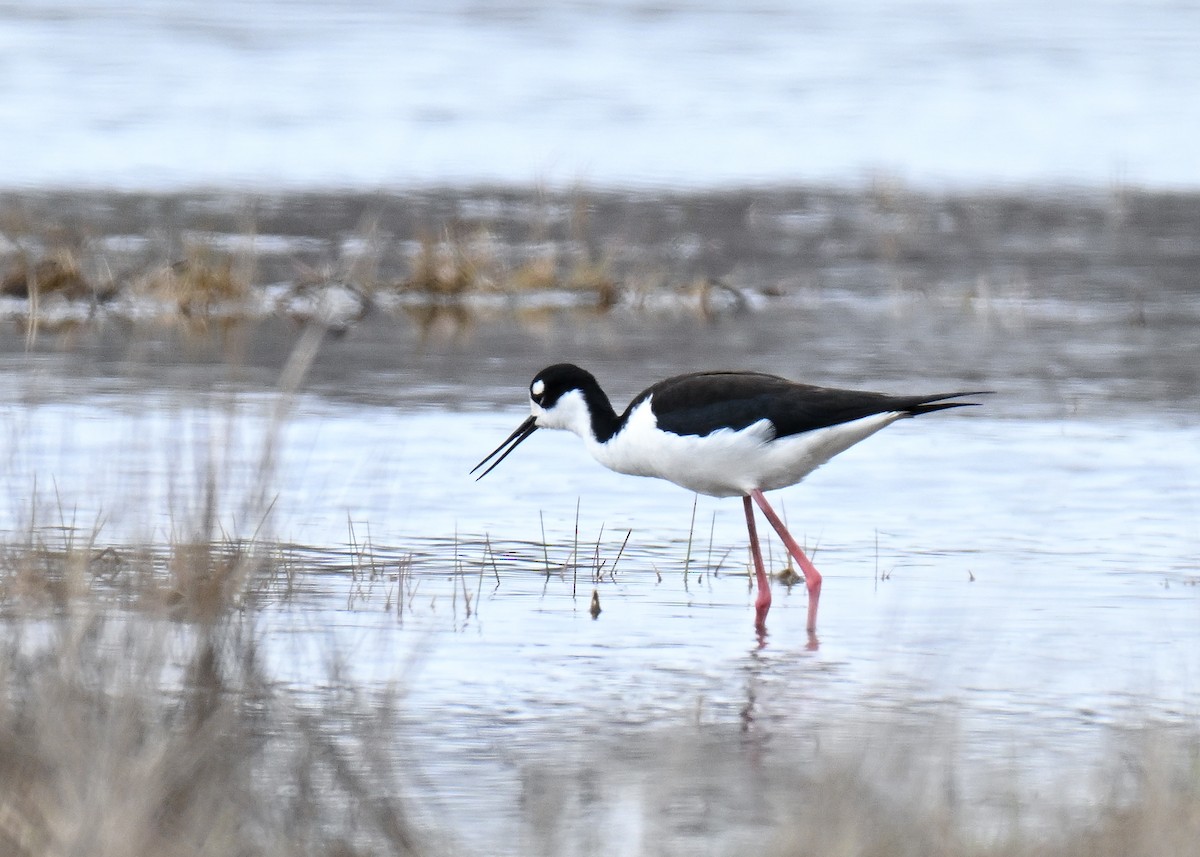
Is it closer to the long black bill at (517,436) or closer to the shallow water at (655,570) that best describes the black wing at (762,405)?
the shallow water at (655,570)

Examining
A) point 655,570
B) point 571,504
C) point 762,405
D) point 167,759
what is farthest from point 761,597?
point 167,759

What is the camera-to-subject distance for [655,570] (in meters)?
7.71

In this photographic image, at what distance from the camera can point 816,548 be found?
815cm

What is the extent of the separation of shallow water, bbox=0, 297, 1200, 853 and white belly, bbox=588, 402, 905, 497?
27 centimetres

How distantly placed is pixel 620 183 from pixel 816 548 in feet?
47.5

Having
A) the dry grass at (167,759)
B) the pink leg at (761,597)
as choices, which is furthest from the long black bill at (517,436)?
the dry grass at (167,759)

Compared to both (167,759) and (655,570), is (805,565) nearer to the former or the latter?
(655,570)

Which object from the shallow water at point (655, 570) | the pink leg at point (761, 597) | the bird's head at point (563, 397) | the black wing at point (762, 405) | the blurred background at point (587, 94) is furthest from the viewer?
the blurred background at point (587, 94)

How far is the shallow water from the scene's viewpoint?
17.7 feet

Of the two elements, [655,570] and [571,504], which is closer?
[655,570]

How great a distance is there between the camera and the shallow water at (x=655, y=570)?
17.7 feet

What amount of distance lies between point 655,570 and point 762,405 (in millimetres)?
676

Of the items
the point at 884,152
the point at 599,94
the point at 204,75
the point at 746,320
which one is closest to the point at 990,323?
the point at 746,320

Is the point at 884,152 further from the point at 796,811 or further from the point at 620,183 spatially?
the point at 796,811
